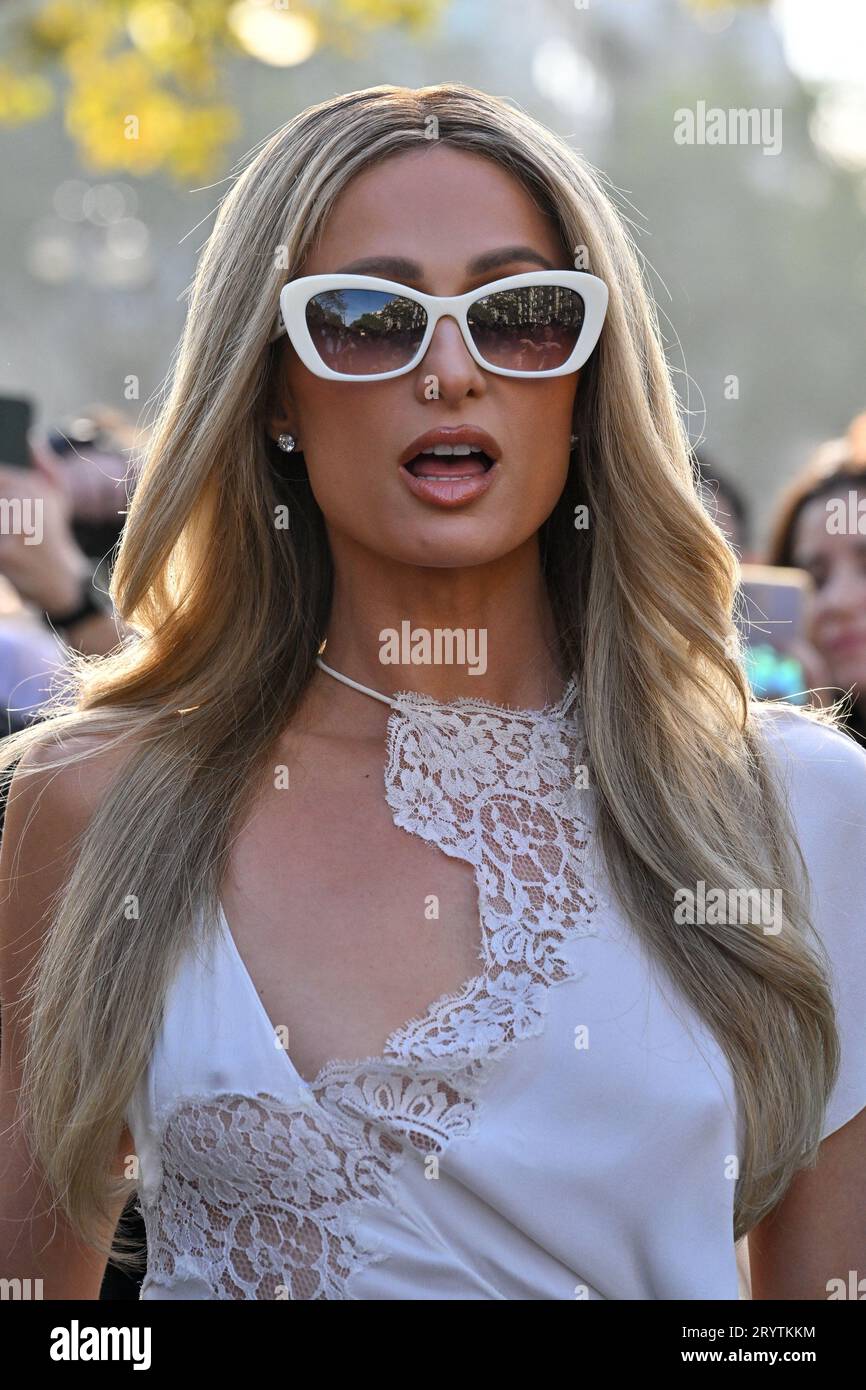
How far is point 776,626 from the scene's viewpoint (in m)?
4.70

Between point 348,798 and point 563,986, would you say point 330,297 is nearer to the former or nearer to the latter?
point 348,798

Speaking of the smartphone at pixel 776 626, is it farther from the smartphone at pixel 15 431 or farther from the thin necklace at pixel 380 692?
the smartphone at pixel 15 431

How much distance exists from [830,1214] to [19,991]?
3.79ft

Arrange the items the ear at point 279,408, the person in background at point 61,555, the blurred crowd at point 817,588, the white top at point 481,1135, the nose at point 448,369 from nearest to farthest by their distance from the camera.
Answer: the white top at point 481,1135 → the nose at point 448,369 → the ear at point 279,408 → the person in background at point 61,555 → the blurred crowd at point 817,588

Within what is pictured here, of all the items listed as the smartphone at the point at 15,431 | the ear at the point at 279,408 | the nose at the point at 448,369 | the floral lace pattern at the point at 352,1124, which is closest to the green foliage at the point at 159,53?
the smartphone at the point at 15,431

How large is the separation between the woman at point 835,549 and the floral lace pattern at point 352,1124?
2.30 meters

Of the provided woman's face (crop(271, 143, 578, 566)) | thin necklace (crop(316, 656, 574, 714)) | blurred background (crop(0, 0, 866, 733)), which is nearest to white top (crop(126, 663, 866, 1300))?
thin necklace (crop(316, 656, 574, 714))

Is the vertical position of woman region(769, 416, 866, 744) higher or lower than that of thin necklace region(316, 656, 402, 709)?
higher

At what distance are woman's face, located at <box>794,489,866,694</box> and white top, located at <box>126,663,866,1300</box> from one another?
7.99 feet

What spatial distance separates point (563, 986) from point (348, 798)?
0.42 meters

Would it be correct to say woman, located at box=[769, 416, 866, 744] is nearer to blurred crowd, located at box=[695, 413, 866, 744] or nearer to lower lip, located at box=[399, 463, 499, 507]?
blurred crowd, located at box=[695, 413, 866, 744]

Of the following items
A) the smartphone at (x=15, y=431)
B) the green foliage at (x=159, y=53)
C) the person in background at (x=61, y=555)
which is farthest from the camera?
the green foliage at (x=159, y=53)

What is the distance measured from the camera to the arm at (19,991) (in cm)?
241

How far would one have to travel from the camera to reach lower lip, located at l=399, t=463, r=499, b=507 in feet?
7.48
